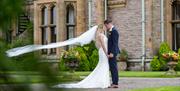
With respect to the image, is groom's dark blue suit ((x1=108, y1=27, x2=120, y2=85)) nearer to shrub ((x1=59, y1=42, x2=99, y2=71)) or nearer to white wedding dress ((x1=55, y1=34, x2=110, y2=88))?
white wedding dress ((x1=55, y1=34, x2=110, y2=88))

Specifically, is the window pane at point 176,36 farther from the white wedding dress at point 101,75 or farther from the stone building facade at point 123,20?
the white wedding dress at point 101,75

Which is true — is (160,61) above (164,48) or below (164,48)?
below

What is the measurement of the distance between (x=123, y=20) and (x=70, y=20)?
3423 mm

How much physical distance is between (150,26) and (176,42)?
152 centimetres

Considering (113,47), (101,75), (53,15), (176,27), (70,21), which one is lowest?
(101,75)

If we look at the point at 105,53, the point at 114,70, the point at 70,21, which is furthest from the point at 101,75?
the point at 70,21

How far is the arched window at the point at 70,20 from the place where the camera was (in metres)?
30.0

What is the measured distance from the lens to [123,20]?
28.4 meters

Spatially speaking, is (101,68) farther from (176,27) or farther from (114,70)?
(176,27)

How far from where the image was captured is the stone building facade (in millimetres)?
26953

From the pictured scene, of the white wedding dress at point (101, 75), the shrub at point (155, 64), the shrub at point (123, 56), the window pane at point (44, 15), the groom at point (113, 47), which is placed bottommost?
the shrub at point (155, 64)

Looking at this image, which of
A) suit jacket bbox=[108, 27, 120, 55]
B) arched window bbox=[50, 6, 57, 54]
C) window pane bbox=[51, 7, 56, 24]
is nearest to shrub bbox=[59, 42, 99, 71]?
arched window bbox=[50, 6, 57, 54]

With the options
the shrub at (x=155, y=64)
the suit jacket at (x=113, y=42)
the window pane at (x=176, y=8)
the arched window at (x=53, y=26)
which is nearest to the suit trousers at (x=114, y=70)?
the suit jacket at (x=113, y=42)

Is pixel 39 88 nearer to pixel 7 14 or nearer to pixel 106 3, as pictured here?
pixel 7 14
